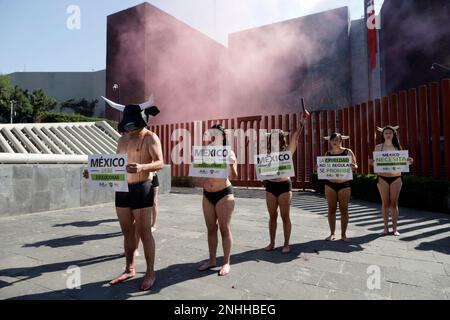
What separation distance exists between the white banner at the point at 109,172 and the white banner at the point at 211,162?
89 cm

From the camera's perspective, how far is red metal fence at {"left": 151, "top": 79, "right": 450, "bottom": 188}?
892 cm

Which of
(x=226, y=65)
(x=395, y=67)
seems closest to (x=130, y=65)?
(x=226, y=65)

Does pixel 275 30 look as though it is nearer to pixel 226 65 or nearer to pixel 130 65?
pixel 226 65

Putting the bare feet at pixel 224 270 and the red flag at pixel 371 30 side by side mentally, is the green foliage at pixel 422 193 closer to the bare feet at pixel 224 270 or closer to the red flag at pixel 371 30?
the bare feet at pixel 224 270

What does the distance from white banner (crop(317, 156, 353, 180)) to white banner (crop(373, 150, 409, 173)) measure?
0.78 m

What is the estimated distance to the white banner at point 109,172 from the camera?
3.24m

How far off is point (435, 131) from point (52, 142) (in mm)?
11250

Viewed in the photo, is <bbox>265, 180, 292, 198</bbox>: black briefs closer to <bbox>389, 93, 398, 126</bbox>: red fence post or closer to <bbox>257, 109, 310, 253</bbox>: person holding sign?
<bbox>257, 109, 310, 253</bbox>: person holding sign

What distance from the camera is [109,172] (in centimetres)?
339

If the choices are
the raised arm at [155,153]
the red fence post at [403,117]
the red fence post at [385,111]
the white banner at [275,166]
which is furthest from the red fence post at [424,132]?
the raised arm at [155,153]

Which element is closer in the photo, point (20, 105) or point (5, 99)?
point (5, 99)

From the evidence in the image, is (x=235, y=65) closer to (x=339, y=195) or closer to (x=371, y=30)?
(x=371, y=30)

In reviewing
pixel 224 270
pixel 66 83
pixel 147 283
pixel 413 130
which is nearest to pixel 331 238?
pixel 224 270

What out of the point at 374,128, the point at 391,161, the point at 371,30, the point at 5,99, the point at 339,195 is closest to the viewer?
the point at 339,195
